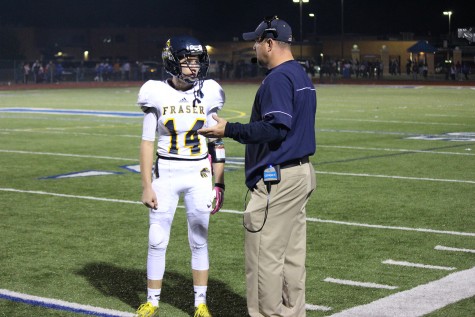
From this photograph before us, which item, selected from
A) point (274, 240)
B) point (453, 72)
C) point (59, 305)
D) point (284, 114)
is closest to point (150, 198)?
point (274, 240)

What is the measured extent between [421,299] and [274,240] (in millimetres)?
1678

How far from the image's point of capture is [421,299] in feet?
21.8

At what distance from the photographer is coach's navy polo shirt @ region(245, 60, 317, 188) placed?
5.27 m

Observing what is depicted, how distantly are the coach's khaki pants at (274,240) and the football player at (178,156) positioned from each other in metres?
0.78

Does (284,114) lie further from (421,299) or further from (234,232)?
(234,232)

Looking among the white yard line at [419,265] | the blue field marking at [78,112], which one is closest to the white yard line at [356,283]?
the white yard line at [419,265]

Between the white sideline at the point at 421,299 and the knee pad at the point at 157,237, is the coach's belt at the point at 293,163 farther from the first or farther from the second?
the white sideline at the point at 421,299

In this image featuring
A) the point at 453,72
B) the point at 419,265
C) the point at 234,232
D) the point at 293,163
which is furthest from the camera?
the point at 453,72

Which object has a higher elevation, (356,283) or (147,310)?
(147,310)

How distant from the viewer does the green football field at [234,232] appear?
6762 mm

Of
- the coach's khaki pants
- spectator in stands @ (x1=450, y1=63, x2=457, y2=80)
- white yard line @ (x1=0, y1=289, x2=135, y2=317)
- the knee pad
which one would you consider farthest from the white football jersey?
spectator in stands @ (x1=450, y1=63, x2=457, y2=80)

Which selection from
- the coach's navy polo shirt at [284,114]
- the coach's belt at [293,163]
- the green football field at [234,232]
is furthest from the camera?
the green football field at [234,232]

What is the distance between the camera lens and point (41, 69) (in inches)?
2212

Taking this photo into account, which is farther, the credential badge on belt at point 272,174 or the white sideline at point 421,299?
the white sideline at point 421,299
